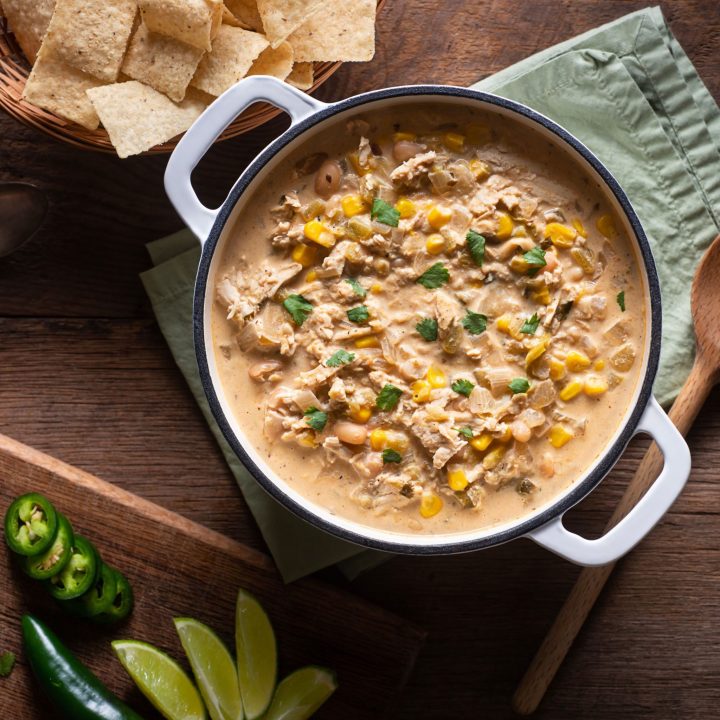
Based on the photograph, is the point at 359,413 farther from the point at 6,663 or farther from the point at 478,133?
the point at 6,663

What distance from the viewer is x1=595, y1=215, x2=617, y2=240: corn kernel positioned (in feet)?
10.8

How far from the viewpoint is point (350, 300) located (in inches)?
129

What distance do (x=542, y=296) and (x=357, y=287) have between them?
67cm

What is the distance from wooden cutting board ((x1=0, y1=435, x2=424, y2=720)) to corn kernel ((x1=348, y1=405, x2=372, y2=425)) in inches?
35.7

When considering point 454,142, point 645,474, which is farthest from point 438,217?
point 645,474

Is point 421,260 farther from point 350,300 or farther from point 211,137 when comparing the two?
point 211,137

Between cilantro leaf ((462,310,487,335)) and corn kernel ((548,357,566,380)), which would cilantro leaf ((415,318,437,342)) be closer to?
cilantro leaf ((462,310,487,335))

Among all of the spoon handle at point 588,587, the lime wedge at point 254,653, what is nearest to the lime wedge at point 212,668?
the lime wedge at point 254,653

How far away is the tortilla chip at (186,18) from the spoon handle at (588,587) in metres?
2.32

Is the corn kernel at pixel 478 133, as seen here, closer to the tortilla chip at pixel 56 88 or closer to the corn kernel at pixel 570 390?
the corn kernel at pixel 570 390

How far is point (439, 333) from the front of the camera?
3248mm

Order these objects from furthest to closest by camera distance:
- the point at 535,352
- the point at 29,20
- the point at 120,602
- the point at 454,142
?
the point at 120,602, the point at 29,20, the point at 454,142, the point at 535,352

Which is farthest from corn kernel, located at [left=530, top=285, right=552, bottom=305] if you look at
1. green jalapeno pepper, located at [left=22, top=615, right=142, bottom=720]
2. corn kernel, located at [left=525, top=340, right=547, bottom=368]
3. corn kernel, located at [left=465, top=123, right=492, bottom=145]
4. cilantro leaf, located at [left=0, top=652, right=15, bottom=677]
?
cilantro leaf, located at [left=0, top=652, right=15, bottom=677]

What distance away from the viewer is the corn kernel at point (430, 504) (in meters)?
3.29
